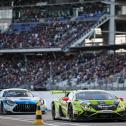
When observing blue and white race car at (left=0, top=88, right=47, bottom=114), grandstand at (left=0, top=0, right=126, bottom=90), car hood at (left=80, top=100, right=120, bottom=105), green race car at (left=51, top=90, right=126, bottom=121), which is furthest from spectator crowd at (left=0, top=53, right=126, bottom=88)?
car hood at (left=80, top=100, right=120, bottom=105)

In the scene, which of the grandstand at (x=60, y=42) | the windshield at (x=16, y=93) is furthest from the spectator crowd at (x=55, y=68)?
the windshield at (x=16, y=93)

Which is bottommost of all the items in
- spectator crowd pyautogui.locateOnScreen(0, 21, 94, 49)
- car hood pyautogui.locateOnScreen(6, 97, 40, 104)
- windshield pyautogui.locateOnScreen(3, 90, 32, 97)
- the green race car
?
car hood pyautogui.locateOnScreen(6, 97, 40, 104)

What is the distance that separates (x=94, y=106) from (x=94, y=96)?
0.77m

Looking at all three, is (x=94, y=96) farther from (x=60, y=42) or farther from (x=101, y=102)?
(x=60, y=42)

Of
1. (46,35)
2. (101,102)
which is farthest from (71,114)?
(46,35)

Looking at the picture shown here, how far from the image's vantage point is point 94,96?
20.2m

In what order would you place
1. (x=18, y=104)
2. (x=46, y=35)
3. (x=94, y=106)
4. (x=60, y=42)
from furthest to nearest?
(x=46, y=35) < (x=60, y=42) < (x=18, y=104) < (x=94, y=106)

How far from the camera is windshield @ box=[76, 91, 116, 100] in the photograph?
2011 centimetres

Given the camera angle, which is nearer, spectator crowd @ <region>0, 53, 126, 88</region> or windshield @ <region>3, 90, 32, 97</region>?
windshield @ <region>3, 90, 32, 97</region>

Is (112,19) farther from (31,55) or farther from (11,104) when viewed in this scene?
(11,104)

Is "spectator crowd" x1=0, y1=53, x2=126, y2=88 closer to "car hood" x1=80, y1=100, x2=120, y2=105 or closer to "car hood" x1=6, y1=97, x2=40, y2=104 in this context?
A: "car hood" x1=6, y1=97, x2=40, y2=104

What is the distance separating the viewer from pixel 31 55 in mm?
63375

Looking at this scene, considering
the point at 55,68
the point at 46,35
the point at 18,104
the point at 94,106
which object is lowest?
the point at 55,68

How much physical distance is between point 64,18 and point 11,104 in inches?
1580
